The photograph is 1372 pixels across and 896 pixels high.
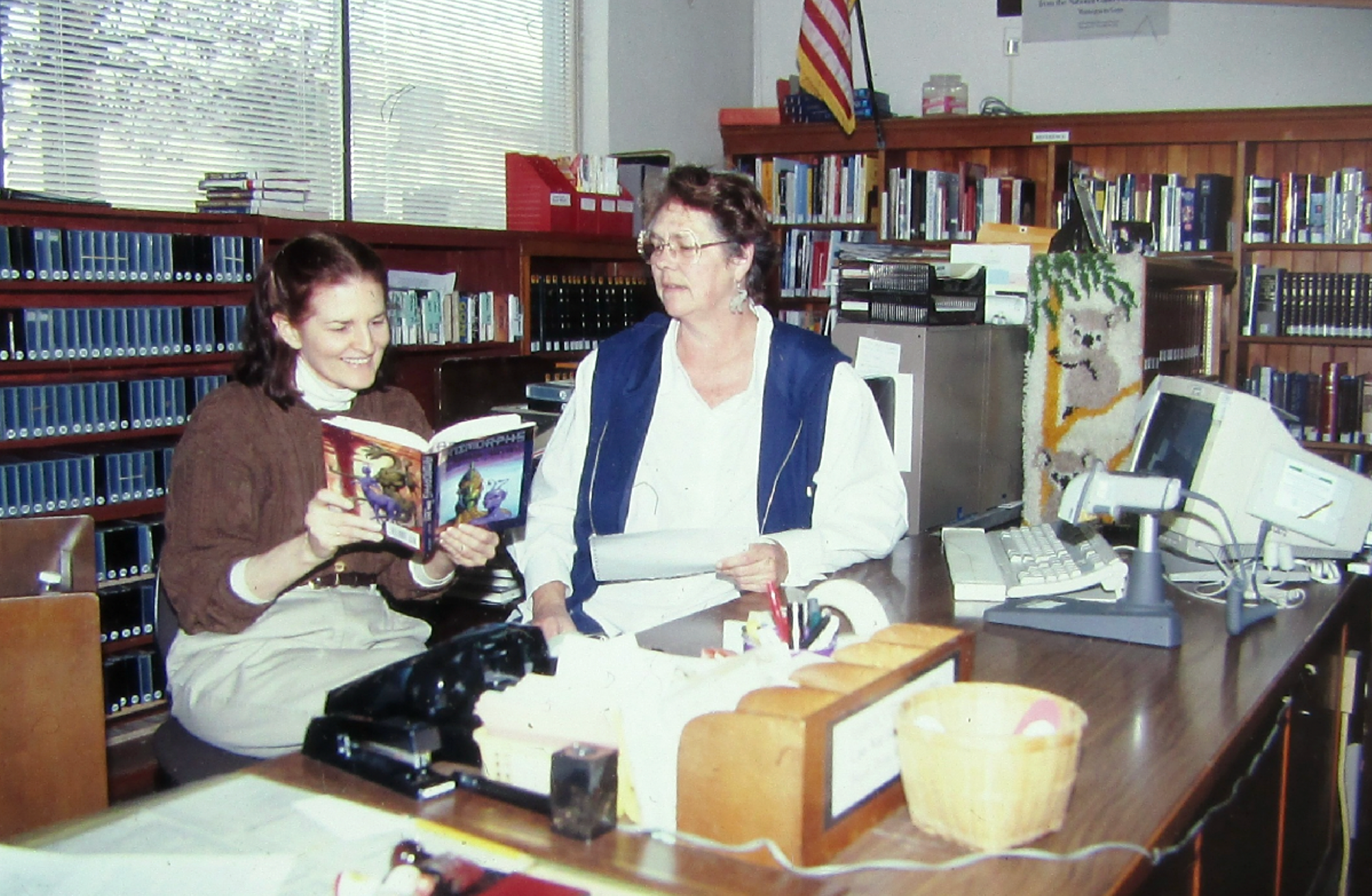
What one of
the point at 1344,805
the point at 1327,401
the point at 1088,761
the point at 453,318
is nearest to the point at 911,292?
the point at 1344,805

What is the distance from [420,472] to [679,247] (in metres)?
0.82

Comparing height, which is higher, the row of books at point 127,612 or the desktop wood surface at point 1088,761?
the desktop wood surface at point 1088,761

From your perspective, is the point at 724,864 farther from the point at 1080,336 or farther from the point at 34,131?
the point at 34,131

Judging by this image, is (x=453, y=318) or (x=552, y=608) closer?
(x=552, y=608)

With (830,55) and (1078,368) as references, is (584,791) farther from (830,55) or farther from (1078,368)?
(830,55)

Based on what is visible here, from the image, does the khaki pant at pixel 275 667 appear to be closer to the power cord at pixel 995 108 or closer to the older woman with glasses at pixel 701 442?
the older woman with glasses at pixel 701 442

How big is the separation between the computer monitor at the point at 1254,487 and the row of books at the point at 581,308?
109 inches

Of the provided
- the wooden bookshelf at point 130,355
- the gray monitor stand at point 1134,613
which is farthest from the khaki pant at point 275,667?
the wooden bookshelf at point 130,355

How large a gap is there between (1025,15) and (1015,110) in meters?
0.49

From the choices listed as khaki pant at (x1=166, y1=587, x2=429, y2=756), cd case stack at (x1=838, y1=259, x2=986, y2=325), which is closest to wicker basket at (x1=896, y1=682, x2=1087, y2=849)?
khaki pant at (x1=166, y1=587, x2=429, y2=756)

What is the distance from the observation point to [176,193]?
4.06 m

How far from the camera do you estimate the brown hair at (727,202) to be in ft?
7.59

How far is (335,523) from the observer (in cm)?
176

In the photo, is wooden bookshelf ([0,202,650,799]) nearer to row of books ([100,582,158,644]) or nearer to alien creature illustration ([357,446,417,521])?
row of books ([100,582,158,644])
